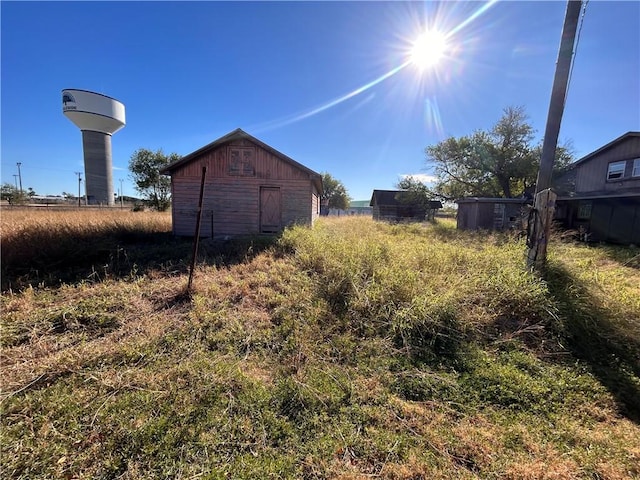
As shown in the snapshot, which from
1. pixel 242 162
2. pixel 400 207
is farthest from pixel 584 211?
pixel 242 162

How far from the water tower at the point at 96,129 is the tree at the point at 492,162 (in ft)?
140

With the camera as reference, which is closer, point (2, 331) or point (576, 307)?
point (2, 331)

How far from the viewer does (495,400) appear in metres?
2.64

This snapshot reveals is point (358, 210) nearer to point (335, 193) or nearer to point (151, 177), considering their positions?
point (335, 193)

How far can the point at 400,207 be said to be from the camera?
98.3 ft

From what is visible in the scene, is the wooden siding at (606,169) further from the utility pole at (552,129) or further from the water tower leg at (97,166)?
the water tower leg at (97,166)

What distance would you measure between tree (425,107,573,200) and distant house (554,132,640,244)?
226 inches

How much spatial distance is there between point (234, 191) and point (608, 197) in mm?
16631

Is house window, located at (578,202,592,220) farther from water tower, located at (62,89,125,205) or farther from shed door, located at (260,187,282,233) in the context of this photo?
water tower, located at (62,89,125,205)

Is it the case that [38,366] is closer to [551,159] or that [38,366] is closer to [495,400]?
[495,400]

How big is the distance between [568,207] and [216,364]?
2004 cm

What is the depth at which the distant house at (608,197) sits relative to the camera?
11984 millimetres

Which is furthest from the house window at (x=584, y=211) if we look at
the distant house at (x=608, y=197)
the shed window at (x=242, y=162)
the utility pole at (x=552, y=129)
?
the shed window at (x=242, y=162)

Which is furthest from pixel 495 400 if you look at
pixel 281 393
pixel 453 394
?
pixel 281 393
